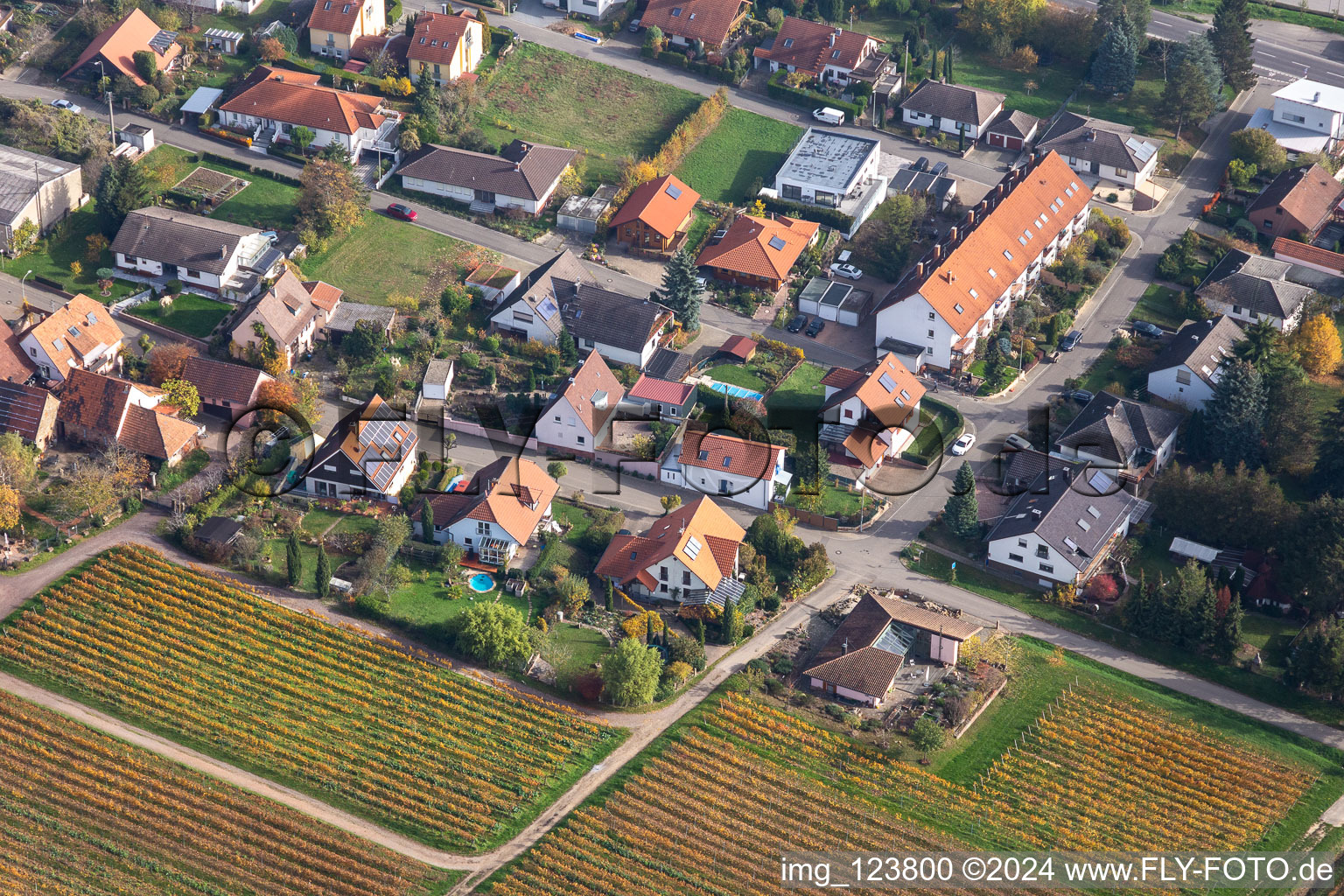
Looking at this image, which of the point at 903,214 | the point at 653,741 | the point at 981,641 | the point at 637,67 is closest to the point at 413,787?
the point at 653,741

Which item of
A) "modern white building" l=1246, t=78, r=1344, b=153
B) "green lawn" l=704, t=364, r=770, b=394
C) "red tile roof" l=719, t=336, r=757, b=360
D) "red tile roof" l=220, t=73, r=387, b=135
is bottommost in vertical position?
"green lawn" l=704, t=364, r=770, b=394

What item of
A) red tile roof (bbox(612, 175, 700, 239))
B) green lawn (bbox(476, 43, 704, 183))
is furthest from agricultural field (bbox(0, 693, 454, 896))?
green lawn (bbox(476, 43, 704, 183))

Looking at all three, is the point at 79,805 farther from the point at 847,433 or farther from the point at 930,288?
the point at 930,288

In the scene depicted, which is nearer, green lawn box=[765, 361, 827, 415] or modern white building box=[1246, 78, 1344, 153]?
green lawn box=[765, 361, 827, 415]

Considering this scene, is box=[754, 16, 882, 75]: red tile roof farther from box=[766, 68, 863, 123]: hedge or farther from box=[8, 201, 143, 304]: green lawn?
box=[8, 201, 143, 304]: green lawn

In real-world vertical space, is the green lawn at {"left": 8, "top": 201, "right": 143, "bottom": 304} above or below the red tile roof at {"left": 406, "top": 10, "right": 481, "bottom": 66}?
below

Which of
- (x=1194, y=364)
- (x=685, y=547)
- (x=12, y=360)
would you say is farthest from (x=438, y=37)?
(x=1194, y=364)

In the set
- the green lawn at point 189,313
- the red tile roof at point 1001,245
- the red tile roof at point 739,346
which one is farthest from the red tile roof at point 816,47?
the green lawn at point 189,313
